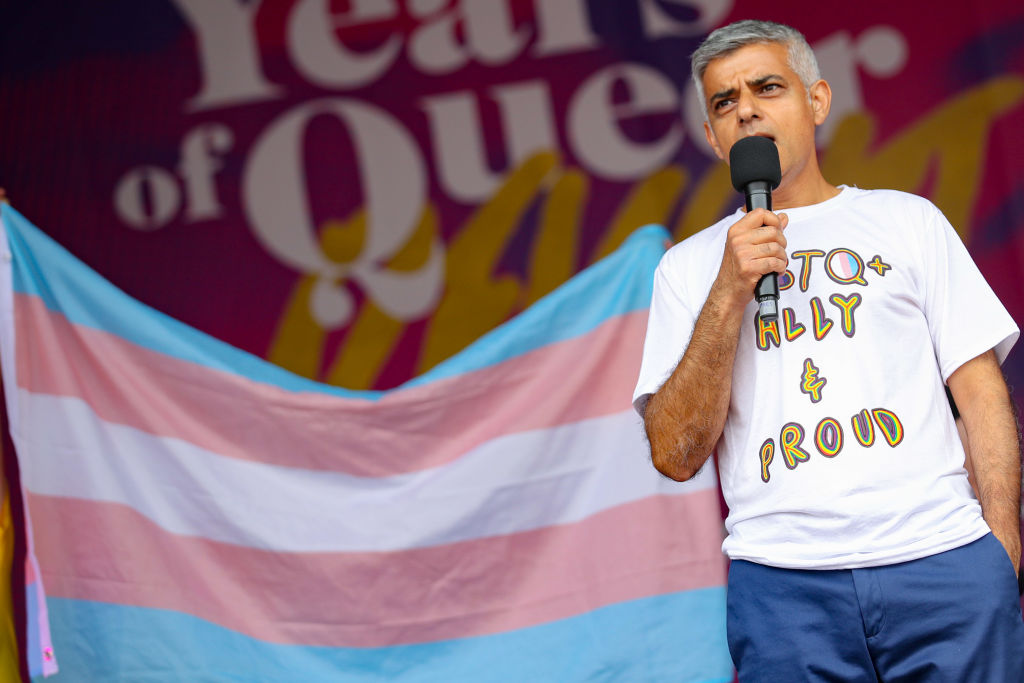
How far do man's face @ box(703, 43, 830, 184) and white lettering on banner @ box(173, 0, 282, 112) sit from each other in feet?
7.15

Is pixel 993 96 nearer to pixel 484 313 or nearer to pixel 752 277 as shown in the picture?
pixel 484 313

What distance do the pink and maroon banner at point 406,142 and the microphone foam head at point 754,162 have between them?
1.74 meters

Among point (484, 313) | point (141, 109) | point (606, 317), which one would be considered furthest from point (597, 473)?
point (141, 109)

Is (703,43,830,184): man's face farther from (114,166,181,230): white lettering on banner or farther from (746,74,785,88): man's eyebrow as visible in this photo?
(114,166,181,230): white lettering on banner

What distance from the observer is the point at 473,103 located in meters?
3.70

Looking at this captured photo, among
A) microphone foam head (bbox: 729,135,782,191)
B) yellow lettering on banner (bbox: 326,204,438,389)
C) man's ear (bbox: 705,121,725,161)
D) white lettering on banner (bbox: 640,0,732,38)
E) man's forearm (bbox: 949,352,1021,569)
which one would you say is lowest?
man's forearm (bbox: 949,352,1021,569)

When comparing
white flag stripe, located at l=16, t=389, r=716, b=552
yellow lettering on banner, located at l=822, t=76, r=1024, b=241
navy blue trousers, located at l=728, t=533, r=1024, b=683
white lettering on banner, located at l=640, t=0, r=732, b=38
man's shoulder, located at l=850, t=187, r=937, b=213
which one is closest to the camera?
navy blue trousers, located at l=728, t=533, r=1024, b=683

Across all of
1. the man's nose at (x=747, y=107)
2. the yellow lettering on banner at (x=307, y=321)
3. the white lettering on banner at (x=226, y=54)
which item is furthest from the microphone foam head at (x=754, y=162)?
the white lettering on banner at (x=226, y=54)

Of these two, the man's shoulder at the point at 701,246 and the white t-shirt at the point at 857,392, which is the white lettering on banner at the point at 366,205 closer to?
the man's shoulder at the point at 701,246

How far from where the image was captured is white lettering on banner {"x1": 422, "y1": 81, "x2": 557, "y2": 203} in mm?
3660

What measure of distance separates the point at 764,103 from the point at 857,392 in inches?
21.1

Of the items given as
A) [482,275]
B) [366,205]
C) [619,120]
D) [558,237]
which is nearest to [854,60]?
[619,120]

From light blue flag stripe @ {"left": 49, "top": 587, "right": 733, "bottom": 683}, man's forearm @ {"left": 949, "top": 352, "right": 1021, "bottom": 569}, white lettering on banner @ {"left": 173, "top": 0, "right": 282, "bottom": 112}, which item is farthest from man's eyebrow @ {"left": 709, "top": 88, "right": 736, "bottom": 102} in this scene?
white lettering on banner @ {"left": 173, "top": 0, "right": 282, "bottom": 112}

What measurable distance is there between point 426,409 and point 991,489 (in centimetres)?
142
